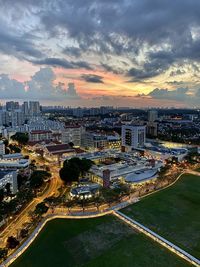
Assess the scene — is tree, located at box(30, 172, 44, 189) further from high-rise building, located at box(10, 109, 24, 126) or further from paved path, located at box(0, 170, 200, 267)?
high-rise building, located at box(10, 109, 24, 126)

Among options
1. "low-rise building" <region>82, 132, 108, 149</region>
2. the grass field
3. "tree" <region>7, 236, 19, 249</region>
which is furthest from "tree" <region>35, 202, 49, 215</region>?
"low-rise building" <region>82, 132, 108, 149</region>

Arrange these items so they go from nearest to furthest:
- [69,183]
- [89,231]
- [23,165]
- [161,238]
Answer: [161,238] → [89,231] → [69,183] → [23,165]

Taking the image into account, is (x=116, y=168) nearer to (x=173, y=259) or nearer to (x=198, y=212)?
(x=198, y=212)

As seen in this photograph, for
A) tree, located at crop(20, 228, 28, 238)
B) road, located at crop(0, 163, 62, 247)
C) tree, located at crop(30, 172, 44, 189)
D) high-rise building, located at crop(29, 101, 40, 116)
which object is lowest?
road, located at crop(0, 163, 62, 247)

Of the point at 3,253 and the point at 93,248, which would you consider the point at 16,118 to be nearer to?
the point at 3,253

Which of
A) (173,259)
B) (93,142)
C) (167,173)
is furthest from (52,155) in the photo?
(173,259)
